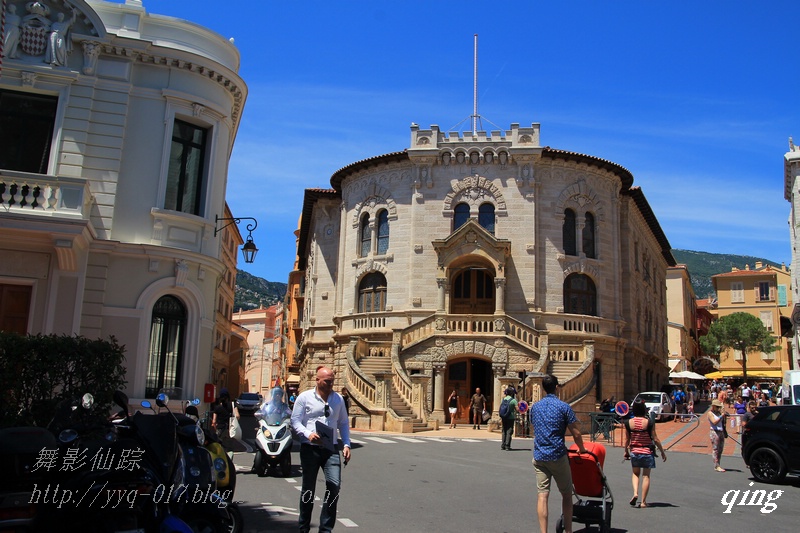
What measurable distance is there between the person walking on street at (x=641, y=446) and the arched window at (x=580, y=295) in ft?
76.1

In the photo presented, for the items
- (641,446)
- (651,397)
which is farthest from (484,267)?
(641,446)

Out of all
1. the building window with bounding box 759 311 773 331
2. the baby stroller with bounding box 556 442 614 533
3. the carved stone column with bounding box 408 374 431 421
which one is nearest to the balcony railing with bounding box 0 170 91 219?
the baby stroller with bounding box 556 442 614 533

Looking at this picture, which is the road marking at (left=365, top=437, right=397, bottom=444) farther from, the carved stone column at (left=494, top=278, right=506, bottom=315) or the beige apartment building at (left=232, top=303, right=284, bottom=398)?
the beige apartment building at (left=232, top=303, right=284, bottom=398)

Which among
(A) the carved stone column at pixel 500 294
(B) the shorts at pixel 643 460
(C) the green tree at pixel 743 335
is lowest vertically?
(B) the shorts at pixel 643 460

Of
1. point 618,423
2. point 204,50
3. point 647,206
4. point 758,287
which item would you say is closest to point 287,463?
point 204,50

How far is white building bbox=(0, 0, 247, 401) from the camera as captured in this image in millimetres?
14766

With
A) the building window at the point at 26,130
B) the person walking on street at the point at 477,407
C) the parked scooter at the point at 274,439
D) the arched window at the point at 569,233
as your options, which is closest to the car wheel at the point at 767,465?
the parked scooter at the point at 274,439

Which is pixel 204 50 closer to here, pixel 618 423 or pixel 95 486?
pixel 95 486

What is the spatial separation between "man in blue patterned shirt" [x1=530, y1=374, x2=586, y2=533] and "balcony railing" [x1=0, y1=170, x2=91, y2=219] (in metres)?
10.8

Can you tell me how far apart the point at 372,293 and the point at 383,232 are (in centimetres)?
318

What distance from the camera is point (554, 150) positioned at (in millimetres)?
34250

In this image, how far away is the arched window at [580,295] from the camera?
3412 cm

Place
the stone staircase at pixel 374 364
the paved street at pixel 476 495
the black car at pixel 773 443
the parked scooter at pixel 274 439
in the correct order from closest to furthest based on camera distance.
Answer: the paved street at pixel 476 495 < the parked scooter at pixel 274 439 < the black car at pixel 773 443 < the stone staircase at pixel 374 364

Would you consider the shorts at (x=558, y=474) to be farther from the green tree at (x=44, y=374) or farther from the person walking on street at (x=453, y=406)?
the person walking on street at (x=453, y=406)
